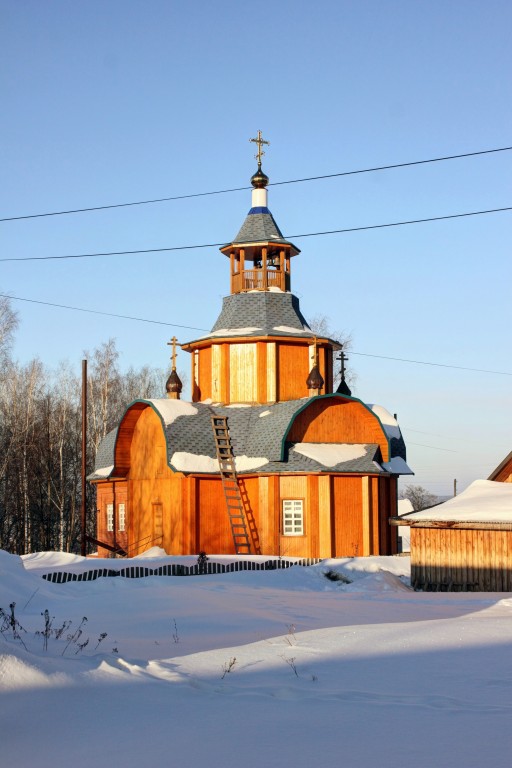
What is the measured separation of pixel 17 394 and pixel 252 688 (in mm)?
41799

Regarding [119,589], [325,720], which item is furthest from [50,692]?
[119,589]

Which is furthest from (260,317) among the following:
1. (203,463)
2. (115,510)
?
(115,510)

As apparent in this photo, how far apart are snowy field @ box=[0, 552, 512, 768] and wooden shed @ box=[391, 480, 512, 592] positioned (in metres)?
7.61

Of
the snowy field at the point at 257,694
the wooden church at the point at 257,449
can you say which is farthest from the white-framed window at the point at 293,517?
the snowy field at the point at 257,694

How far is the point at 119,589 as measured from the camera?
1864cm

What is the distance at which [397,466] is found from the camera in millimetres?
31812

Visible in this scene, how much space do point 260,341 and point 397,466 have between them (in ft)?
20.1

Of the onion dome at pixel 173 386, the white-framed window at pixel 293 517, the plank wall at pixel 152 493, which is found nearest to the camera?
the white-framed window at pixel 293 517

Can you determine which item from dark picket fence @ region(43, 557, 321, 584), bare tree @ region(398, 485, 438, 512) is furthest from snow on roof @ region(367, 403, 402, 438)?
bare tree @ region(398, 485, 438, 512)

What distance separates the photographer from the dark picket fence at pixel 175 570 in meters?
21.1

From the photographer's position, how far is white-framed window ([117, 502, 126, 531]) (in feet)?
108

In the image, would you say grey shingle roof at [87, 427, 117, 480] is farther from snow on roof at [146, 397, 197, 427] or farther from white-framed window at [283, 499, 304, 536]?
white-framed window at [283, 499, 304, 536]

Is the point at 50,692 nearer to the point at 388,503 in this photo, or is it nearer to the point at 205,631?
the point at 205,631

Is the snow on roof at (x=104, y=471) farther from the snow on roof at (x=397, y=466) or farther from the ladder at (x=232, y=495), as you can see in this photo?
the snow on roof at (x=397, y=466)
